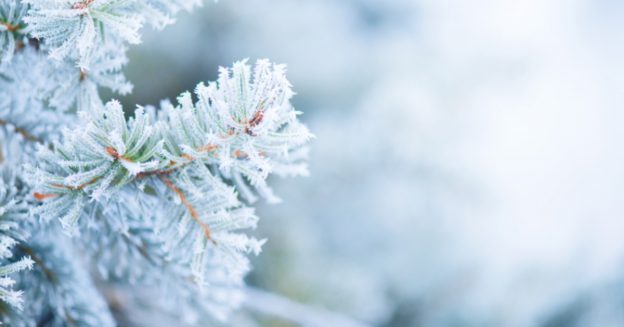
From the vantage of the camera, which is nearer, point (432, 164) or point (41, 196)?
point (41, 196)

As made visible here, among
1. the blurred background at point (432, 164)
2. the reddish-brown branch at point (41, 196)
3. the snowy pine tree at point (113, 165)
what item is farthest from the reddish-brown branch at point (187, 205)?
the blurred background at point (432, 164)

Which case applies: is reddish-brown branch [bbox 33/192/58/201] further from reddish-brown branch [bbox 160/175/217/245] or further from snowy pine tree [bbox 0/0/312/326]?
reddish-brown branch [bbox 160/175/217/245]

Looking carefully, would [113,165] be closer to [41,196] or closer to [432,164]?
[41,196]

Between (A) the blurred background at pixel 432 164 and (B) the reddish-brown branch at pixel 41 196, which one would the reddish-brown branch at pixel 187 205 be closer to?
(B) the reddish-brown branch at pixel 41 196

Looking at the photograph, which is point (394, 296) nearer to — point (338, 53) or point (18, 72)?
point (338, 53)

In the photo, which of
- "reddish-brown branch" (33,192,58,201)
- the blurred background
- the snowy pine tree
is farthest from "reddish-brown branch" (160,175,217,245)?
the blurred background

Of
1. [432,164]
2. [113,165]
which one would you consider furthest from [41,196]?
[432,164]
